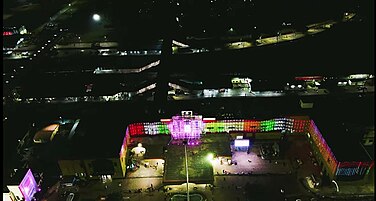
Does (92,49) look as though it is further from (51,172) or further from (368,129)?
(368,129)

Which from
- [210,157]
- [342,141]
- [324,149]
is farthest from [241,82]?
[342,141]

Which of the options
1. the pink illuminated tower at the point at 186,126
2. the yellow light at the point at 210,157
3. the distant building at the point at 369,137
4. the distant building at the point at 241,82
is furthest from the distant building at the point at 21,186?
the distant building at the point at 369,137

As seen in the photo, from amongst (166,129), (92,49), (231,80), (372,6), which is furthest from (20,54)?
(372,6)

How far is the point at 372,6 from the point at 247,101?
52.1 m

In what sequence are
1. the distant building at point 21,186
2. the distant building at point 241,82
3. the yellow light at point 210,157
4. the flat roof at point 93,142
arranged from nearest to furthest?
the distant building at point 21,186
the flat roof at point 93,142
the yellow light at point 210,157
the distant building at point 241,82

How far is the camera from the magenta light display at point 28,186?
42.6 meters

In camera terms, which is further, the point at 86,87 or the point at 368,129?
the point at 86,87

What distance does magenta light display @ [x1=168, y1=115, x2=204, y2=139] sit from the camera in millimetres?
49312

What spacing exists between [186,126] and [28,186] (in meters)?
25.1

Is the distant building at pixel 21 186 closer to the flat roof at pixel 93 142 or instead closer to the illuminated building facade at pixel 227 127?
the flat roof at pixel 93 142

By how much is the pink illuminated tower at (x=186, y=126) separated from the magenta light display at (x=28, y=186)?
22379mm

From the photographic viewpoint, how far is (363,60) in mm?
70500

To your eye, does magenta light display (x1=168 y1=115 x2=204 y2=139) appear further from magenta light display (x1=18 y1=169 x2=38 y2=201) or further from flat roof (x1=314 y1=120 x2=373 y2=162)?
magenta light display (x1=18 y1=169 x2=38 y2=201)

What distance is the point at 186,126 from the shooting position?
50.2 m
